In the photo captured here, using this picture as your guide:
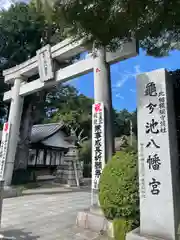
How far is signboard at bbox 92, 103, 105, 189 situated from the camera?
5.52 meters

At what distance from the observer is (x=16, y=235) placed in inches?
176

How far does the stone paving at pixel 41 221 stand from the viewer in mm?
4438

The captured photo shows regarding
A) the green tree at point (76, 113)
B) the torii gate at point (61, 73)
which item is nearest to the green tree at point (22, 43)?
the torii gate at point (61, 73)

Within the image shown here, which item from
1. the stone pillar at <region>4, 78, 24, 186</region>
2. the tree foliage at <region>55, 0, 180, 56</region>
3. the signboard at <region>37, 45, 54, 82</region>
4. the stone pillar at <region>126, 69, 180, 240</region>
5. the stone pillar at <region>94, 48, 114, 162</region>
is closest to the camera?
the tree foliage at <region>55, 0, 180, 56</region>

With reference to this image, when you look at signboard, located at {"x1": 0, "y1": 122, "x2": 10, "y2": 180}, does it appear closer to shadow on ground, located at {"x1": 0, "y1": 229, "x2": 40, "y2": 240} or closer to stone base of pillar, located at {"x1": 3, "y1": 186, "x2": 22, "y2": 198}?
stone base of pillar, located at {"x1": 3, "y1": 186, "x2": 22, "y2": 198}

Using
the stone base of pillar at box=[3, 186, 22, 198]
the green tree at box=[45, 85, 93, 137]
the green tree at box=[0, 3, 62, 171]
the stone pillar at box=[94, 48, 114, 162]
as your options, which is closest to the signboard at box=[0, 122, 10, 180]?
the stone base of pillar at box=[3, 186, 22, 198]

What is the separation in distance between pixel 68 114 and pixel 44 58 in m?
15.7

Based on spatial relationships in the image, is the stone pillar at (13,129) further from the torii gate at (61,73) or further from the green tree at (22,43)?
the green tree at (22,43)

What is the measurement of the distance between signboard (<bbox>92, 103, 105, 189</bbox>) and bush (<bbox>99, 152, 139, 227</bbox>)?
1123mm

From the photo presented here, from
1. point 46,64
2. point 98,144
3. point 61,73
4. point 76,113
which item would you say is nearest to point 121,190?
point 98,144

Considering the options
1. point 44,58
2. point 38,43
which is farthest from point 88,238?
point 38,43

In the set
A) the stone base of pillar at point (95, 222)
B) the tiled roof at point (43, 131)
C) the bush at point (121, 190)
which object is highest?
the tiled roof at point (43, 131)

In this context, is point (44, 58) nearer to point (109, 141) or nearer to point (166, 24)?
point (109, 141)

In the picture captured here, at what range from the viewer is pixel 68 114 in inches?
961
